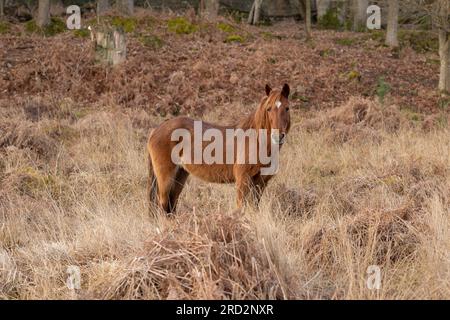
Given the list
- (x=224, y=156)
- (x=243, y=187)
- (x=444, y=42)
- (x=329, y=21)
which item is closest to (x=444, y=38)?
(x=444, y=42)

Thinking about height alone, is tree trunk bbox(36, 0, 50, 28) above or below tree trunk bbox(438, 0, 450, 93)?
above

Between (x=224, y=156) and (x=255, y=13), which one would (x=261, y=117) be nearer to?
(x=224, y=156)

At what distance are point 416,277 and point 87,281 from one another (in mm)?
2555

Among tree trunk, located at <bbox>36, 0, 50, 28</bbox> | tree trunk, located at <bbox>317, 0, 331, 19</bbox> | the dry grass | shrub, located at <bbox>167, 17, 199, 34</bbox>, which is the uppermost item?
tree trunk, located at <bbox>317, 0, 331, 19</bbox>

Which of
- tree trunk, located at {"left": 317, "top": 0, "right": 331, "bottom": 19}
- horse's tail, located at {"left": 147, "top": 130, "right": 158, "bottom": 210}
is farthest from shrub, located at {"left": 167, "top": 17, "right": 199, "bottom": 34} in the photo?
horse's tail, located at {"left": 147, "top": 130, "right": 158, "bottom": 210}

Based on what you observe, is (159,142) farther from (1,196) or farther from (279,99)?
(1,196)

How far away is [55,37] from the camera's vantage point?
59.0 ft

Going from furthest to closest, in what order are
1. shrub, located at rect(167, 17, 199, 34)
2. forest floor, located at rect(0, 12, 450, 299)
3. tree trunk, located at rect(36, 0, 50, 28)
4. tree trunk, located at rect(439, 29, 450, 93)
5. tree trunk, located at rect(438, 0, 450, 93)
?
tree trunk, located at rect(36, 0, 50, 28) → shrub, located at rect(167, 17, 199, 34) → tree trunk, located at rect(439, 29, 450, 93) → tree trunk, located at rect(438, 0, 450, 93) → forest floor, located at rect(0, 12, 450, 299)

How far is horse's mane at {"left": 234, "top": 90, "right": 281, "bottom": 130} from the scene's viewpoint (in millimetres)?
6465

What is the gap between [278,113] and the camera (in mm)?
6316

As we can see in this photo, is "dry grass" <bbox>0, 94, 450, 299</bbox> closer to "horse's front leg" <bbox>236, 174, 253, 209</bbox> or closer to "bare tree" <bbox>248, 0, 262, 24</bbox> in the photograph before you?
"horse's front leg" <bbox>236, 174, 253, 209</bbox>

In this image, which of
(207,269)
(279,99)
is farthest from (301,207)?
(207,269)

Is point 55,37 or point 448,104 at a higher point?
point 55,37
